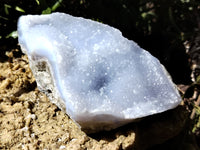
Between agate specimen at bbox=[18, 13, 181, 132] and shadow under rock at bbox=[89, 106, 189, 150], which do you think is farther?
shadow under rock at bbox=[89, 106, 189, 150]

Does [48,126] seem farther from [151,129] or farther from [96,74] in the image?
[151,129]

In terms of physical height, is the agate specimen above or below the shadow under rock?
above

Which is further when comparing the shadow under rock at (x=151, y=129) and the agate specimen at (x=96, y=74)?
the shadow under rock at (x=151, y=129)

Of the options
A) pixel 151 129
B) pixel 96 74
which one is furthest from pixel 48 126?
pixel 151 129

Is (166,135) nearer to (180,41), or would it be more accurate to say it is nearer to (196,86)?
(196,86)
